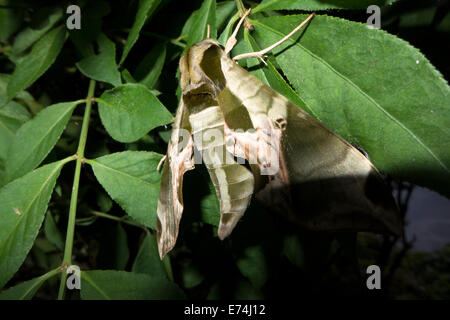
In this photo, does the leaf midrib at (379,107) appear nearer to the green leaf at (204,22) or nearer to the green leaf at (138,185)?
the green leaf at (204,22)

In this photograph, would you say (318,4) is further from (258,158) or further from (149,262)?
(149,262)

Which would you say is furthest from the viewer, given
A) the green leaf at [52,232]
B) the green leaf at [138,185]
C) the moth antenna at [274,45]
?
the green leaf at [52,232]

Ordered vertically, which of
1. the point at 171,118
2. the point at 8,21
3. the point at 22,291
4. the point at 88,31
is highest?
the point at 8,21

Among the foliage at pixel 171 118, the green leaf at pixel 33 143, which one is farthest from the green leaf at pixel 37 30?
the green leaf at pixel 33 143

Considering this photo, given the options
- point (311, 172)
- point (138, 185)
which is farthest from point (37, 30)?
point (311, 172)

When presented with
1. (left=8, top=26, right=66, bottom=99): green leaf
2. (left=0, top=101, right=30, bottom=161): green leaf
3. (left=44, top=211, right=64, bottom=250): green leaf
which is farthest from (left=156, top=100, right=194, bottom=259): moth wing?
(left=44, top=211, right=64, bottom=250): green leaf
